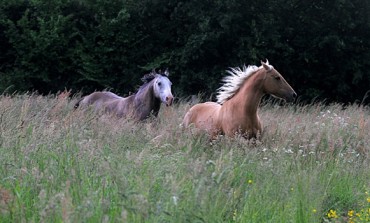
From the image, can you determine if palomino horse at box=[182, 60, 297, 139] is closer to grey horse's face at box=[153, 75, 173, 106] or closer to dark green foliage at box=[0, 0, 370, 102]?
grey horse's face at box=[153, 75, 173, 106]

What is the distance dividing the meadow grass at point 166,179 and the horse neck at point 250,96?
4.20ft

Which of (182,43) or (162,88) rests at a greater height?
(162,88)

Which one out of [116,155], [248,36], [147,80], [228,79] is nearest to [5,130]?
[116,155]

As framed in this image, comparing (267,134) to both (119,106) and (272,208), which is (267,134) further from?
(119,106)

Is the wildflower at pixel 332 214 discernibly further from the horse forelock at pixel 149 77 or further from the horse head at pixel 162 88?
the horse forelock at pixel 149 77

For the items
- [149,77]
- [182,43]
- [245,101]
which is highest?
[245,101]

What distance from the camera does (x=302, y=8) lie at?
23469 millimetres

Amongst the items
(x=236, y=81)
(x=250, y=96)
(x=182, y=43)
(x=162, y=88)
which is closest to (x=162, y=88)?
(x=162, y=88)

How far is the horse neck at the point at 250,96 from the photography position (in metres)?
8.60

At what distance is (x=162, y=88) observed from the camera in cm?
1062

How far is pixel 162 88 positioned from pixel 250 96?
234cm

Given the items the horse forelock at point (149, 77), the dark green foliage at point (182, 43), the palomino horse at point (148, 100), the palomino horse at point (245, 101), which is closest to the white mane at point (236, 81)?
the palomino horse at point (245, 101)

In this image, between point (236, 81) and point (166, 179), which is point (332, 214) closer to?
point (166, 179)

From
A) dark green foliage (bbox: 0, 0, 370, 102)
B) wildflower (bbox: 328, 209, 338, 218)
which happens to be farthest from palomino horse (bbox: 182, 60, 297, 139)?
dark green foliage (bbox: 0, 0, 370, 102)
